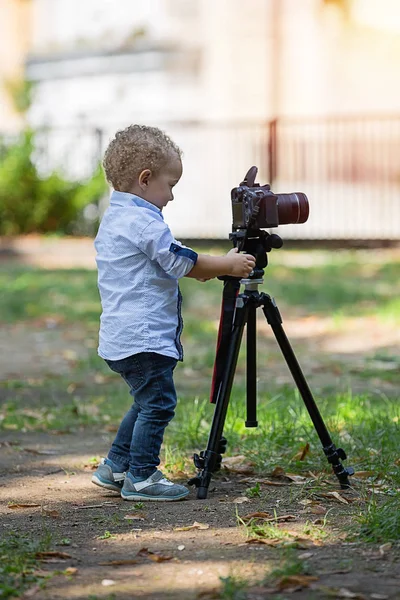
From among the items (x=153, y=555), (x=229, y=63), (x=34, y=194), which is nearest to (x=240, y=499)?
(x=153, y=555)

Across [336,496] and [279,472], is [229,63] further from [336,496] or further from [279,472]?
[336,496]

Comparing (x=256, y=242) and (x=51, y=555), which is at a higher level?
(x=256, y=242)

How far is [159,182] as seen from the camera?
4.08 meters

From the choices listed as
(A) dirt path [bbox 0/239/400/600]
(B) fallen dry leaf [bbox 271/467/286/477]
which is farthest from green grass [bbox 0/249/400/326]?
(B) fallen dry leaf [bbox 271/467/286/477]

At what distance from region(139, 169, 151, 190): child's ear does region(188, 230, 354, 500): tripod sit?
41cm

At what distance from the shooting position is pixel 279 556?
327cm

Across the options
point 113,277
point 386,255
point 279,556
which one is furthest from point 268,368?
point 386,255

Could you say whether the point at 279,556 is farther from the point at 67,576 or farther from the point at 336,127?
the point at 336,127

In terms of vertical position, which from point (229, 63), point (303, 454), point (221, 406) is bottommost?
point (303, 454)

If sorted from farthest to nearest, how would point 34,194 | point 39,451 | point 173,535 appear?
point 34,194
point 39,451
point 173,535

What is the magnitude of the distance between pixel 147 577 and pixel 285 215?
4.63 ft

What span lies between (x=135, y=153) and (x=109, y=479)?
1.27m

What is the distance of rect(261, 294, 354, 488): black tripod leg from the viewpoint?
408 centimetres

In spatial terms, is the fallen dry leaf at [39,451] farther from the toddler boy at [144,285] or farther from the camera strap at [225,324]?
the camera strap at [225,324]
